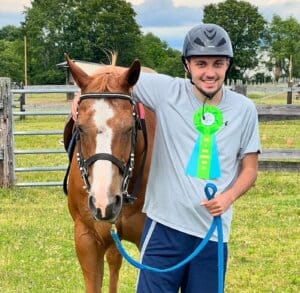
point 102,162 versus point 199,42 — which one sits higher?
point 199,42

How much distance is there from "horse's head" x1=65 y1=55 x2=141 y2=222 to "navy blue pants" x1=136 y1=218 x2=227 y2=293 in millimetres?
337

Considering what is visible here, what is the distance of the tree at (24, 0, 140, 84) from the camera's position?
43250mm

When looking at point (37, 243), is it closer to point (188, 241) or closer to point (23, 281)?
point (23, 281)

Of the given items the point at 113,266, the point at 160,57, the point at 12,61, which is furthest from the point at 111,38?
the point at 113,266

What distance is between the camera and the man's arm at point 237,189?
8.87 feet

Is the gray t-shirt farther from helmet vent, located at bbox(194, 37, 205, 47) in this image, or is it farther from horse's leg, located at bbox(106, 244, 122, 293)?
horse's leg, located at bbox(106, 244, 122, 293)

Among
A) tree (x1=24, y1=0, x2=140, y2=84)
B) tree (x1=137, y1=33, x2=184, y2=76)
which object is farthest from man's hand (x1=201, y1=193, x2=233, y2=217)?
tree (x1=137, y1=33, x2=184, y2=76)

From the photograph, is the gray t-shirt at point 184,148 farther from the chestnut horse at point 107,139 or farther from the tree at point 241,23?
the tree at point 241,23

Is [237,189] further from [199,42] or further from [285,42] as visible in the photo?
[285,42]

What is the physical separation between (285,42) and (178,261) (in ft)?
224

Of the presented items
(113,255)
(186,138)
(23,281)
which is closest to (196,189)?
(186,138)

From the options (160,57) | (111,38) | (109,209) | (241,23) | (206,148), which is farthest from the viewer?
(160,57)

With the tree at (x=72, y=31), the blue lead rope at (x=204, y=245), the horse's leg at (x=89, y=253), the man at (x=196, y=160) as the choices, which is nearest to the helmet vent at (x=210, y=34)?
the man at (x=196, y=160)

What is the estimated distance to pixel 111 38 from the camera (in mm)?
42375
